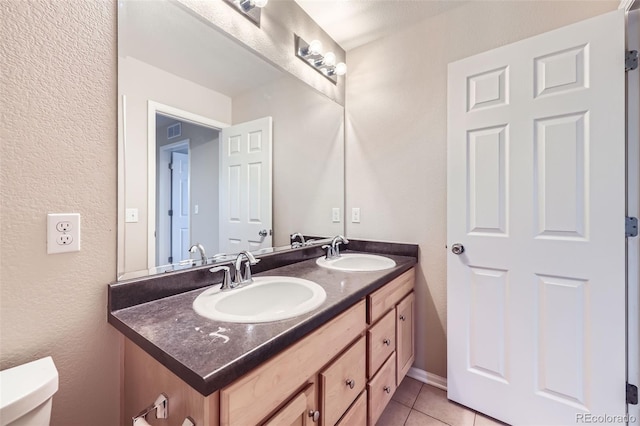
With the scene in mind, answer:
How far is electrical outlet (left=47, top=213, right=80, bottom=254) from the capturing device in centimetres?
75

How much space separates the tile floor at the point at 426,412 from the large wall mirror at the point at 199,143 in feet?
3.80

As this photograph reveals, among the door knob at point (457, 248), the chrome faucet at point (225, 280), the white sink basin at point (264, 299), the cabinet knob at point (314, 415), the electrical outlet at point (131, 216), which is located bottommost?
the cabinet knob at point (314, 415)

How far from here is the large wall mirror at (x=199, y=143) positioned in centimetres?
94

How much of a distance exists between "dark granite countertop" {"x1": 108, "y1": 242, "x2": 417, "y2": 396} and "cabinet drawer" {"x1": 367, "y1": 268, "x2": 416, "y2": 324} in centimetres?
17

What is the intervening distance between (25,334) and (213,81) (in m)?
1.11

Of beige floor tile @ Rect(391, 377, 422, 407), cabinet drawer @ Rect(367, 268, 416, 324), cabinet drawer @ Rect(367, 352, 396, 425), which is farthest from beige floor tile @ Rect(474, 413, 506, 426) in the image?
cabinet drawer @ Rect(367, 268, 416, 324)

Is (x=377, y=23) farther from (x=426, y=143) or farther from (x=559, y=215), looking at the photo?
(x=559, y=215)

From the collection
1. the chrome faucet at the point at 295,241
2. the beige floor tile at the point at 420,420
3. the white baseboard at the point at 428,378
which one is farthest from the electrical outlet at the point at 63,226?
the white baseboard at the point at 428,378

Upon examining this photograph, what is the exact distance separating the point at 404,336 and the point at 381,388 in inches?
15.1

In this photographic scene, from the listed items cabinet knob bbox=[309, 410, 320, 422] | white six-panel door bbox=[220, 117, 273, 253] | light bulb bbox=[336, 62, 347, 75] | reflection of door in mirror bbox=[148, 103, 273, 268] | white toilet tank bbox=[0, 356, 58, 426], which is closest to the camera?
white toilet tank bbox=[0, 356, 58, 426]

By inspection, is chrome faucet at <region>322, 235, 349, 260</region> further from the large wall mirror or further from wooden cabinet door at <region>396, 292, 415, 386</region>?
wooden cabinet door at <region>396, 292, 415, 386</region>

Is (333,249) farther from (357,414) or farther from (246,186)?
(357,414)

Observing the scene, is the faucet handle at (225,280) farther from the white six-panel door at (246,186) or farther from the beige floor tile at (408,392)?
the beige floor tile at (408,392)

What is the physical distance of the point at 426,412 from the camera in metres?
1.50
